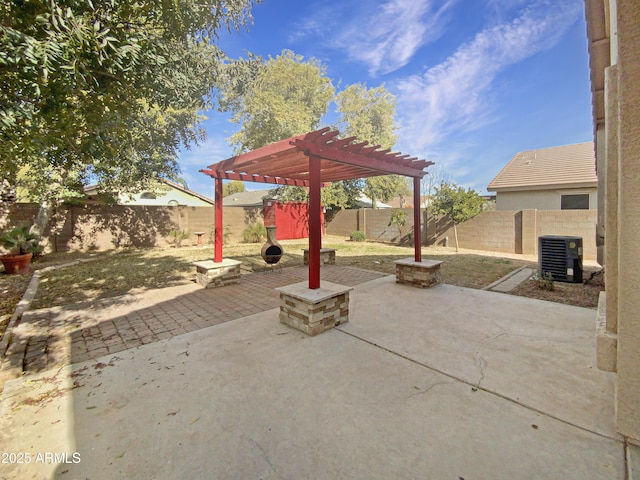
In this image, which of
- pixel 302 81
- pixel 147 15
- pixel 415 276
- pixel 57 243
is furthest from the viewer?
pixel 302 81

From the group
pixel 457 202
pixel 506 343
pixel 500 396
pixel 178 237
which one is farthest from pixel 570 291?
pixel 178 237

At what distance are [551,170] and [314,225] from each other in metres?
14.4

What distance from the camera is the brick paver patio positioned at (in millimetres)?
3064

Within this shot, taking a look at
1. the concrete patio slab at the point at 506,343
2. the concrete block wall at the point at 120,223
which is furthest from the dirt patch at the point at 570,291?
the concrete block wall at the point at 120,223

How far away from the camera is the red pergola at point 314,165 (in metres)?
3.82

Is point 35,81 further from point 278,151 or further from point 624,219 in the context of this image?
point 624,219

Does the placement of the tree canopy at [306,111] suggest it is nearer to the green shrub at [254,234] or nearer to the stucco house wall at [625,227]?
the green shrub at [254,234]

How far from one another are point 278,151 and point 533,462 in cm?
419

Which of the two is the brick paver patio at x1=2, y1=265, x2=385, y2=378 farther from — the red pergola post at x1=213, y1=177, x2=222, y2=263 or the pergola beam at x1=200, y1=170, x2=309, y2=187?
the pergola beam at x1=200, y1=170, x2=309, y2=187

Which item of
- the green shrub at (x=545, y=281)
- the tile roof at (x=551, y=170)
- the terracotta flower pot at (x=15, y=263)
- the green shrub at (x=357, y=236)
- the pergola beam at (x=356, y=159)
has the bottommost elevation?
the green shrub at (x=545, y=281)

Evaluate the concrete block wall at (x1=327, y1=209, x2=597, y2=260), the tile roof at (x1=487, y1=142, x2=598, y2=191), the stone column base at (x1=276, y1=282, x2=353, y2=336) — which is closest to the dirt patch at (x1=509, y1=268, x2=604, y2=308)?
the stone column base at (x1=276, y1=282, x2=353, y2=336)

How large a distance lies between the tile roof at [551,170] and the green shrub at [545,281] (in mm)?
8356

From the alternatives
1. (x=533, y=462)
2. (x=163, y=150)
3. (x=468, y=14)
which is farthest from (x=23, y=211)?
(x=468, y=14)

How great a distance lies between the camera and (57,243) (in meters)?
10.4
